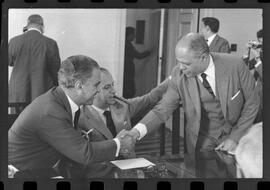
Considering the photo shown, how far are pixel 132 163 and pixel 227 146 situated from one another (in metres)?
0.54

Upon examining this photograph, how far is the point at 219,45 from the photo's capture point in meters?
2.39

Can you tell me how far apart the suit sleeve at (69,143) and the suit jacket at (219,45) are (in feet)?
2.57

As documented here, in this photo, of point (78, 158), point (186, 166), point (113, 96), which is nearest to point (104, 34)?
point (113, 96)

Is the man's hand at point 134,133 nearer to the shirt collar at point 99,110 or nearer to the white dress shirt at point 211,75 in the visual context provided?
the shirt collar at point 99,110

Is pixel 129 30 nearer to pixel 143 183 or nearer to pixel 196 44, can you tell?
pixel 196 44

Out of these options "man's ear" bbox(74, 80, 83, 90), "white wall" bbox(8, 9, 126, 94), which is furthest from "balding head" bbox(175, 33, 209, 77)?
"man's ear" bbox(74, 80, 83, 90)

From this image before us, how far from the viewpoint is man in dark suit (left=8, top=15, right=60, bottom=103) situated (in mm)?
2312

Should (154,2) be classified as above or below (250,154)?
above

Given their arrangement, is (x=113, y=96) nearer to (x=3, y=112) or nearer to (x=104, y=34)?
(x=104, y=34)

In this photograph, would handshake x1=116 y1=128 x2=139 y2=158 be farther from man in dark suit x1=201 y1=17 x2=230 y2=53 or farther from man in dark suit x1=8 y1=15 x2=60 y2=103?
man in dark suit x1=201 y1=17 x2=230 y2=53

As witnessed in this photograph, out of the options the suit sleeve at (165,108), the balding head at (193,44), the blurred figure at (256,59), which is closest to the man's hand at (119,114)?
the suit sleeve at (165,108)

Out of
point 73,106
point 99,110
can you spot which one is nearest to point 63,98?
point 73,106

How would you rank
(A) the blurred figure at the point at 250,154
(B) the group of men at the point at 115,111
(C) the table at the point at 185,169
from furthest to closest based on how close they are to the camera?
(B) the group of men at the point at 115,111, (C) the table at the point at 185,169, (A) the blurred figure at the point at 250,154

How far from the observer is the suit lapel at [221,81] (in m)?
2.42
